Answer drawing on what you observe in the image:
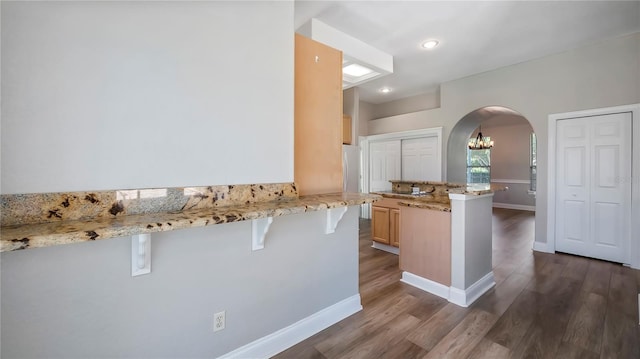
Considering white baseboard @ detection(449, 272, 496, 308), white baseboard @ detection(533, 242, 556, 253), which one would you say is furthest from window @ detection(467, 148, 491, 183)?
white baseboard @ detection(449, 272, 496, 308)

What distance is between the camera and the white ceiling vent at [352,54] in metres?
2.92

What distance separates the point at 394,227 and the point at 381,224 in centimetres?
24

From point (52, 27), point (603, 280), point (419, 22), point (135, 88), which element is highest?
point (419, 22)

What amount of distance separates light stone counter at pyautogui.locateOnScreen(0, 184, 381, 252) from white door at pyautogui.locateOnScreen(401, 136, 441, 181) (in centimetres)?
421

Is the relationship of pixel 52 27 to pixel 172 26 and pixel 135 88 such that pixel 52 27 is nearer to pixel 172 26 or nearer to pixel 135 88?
pixel 135 88

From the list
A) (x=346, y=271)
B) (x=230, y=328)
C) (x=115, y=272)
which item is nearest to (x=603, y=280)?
(x=346, y=271)

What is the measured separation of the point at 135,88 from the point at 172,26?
1.27ft

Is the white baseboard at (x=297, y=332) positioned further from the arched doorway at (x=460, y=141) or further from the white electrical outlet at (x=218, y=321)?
the arched doorway at (x=460, y=141)

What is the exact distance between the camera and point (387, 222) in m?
3.90

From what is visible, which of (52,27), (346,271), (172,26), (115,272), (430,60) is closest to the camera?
(52,27)

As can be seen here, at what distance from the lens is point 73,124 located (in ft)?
3.76

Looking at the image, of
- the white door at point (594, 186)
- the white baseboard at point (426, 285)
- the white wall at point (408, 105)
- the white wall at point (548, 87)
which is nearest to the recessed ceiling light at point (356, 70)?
the white wall at point (548, 87)

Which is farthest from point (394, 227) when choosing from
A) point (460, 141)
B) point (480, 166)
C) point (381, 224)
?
point (480, 166)

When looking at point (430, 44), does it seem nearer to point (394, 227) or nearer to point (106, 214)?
point (394, 227)
